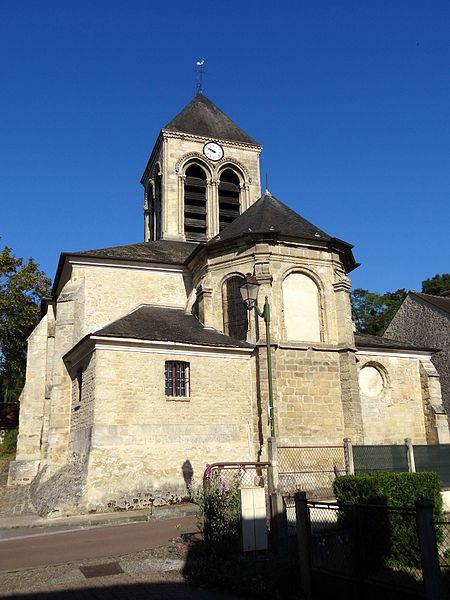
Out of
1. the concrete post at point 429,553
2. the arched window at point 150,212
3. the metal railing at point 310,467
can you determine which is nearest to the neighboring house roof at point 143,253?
the arched window at point 150,212

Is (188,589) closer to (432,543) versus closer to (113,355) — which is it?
(432,543)

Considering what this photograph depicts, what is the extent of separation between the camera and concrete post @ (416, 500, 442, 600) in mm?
5270

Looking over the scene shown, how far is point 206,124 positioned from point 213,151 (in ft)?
7.47

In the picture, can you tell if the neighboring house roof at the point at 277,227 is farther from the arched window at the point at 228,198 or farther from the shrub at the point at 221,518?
the shrub at the point at 221,518

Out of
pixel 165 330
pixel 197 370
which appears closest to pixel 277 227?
pixel 165 330

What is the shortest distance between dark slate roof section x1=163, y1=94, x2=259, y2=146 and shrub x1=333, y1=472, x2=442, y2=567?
23.2 metres

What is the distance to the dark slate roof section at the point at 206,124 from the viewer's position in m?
29.2

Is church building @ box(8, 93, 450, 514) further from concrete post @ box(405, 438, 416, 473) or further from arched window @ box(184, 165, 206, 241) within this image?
arched window @ box(184, 165, 206, 241)

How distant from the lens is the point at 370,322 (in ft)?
149

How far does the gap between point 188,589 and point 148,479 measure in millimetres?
7745

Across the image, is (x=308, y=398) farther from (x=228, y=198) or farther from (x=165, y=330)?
(x=228, y=198)

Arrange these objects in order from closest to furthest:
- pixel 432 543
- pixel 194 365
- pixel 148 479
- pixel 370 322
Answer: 1. pixel 432 543
2. pixel 148 479
3. pixel 194 365
4. pixel 370 322

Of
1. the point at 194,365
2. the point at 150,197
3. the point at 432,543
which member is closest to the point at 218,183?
the point at 150,197

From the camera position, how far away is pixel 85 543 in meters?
10.2
